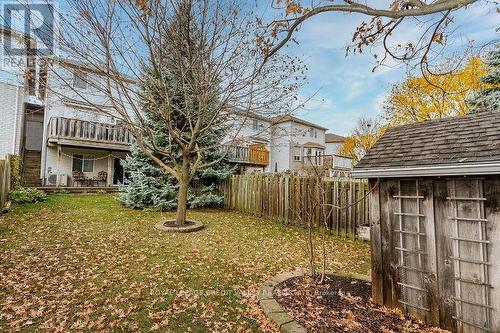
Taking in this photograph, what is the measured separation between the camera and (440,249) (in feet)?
11.0

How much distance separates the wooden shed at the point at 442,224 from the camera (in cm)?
301

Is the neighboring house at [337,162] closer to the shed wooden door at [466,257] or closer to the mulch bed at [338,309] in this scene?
the mulch bed at [338,309]

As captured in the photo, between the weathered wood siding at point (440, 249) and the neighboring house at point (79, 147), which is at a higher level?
the neighboring house at point (79, 147)

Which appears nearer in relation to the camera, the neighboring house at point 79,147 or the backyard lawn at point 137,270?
the backyard lawn at point 137,270

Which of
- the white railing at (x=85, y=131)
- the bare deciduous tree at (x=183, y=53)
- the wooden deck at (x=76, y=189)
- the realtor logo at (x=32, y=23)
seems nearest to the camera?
the realtor logo at (x=32, y=23)

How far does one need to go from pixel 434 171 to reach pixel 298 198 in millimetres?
6546

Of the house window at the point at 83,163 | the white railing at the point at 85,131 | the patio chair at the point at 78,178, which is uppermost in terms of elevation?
the white railing at the point at 85,131

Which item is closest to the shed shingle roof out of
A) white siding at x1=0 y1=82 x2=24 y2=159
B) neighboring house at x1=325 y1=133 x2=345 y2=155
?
white siding at x1=0 y1=82 x2=24 y2=159

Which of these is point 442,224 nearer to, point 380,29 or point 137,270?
point 380,29

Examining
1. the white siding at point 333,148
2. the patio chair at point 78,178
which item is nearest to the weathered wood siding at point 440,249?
the patio chair at point 78,178

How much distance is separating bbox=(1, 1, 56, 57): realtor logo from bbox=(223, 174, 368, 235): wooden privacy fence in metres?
7.96

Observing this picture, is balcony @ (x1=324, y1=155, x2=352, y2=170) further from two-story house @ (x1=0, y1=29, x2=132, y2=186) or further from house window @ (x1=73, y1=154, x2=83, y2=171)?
house window @ (x1=73, y1=154, x2=83, y2=171)

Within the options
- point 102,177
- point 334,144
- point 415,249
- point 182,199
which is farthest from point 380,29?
point 334,144

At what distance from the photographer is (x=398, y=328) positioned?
331 centimetres
